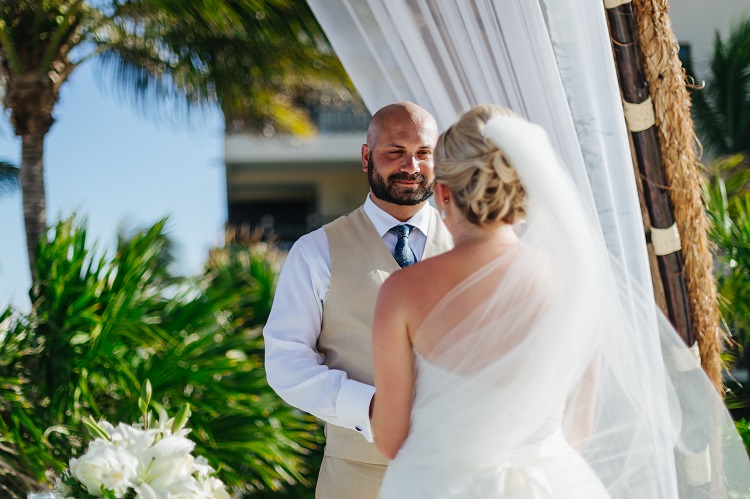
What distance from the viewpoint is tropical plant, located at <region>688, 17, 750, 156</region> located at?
995 cm

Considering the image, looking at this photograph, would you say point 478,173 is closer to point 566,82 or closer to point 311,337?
point 566,82

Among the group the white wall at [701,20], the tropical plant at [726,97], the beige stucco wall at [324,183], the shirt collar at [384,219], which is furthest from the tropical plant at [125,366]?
the beige stucco wall at [324,183]

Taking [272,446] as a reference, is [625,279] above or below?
above

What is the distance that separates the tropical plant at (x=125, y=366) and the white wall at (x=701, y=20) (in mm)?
8513

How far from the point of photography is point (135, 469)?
2.20m

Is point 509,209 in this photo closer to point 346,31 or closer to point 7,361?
point 346,31

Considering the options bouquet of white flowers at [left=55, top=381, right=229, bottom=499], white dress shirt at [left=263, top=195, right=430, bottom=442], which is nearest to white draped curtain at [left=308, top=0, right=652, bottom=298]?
white dress shirt at [left=263, top=195, right=430, bottom=442]

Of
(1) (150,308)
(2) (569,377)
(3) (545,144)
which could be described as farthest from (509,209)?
(1) (150,308)

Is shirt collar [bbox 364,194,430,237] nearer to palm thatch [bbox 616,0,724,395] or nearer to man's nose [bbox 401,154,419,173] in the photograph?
man's nose [bbox 401,154,419,173]

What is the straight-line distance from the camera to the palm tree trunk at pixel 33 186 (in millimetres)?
5551

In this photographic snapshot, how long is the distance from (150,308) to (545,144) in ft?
11.4

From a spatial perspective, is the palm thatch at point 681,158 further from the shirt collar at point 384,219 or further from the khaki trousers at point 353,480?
the khaki trousers at point 353,480

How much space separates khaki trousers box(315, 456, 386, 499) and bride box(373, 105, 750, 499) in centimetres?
59

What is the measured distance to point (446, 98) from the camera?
8.40ft
